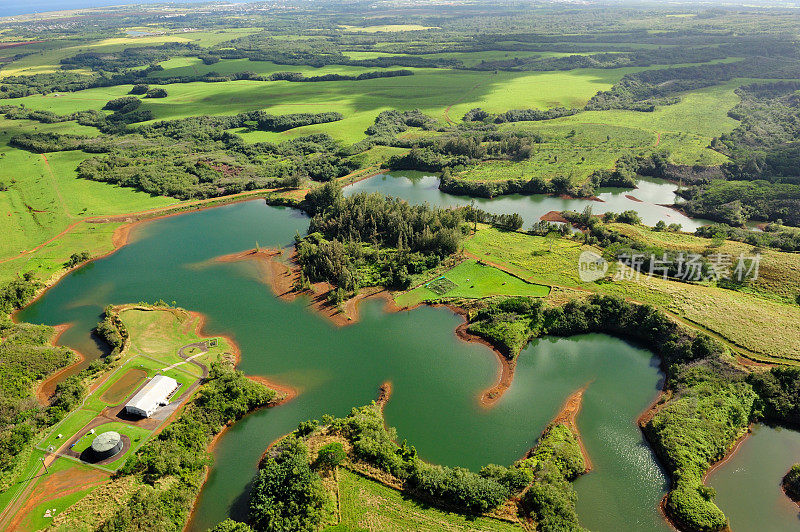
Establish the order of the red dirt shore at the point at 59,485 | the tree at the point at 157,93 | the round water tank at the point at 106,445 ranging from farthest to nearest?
the tree at the point at 157,93
the round water tank at the point at 106,445
the red dirt shore at the point at 59,485

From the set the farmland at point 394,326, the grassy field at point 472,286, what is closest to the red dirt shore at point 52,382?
the farmland at point 394,326

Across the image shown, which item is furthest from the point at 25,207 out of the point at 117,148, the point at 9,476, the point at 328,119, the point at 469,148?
the point at 469,148

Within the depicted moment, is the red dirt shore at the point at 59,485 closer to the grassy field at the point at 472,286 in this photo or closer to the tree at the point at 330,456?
the tree at the point at 330,456

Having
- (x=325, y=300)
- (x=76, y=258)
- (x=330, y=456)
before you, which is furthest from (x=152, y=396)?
(x=76, y=258)

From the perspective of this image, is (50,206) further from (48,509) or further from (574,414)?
(574,414)

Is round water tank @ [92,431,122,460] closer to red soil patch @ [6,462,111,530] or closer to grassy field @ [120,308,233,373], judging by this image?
red soil patch @ [6,462,111,530]

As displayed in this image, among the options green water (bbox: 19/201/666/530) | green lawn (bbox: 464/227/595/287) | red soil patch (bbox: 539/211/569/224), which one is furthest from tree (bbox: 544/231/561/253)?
green water (bbox: 19/201/666/530)
